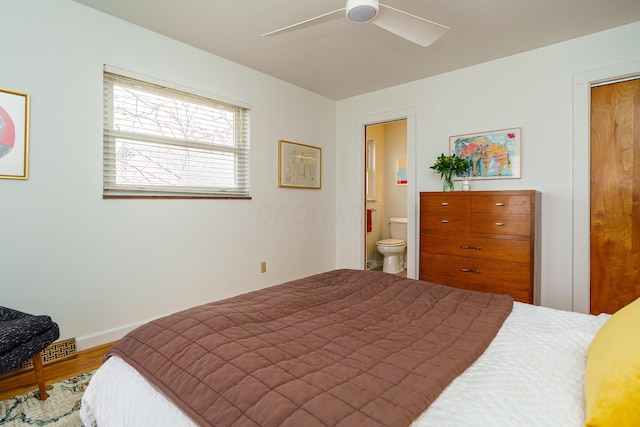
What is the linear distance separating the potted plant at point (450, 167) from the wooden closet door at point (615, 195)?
101 centimetres

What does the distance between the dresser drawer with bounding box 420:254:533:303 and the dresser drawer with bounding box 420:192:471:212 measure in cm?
44

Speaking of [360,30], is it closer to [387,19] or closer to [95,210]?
[387,19]

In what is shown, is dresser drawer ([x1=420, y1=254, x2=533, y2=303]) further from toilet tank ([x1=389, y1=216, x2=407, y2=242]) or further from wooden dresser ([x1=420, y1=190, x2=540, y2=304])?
toilet tank ([x1=389, y1=216, x2=407, y2=242])

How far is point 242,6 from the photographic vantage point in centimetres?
233

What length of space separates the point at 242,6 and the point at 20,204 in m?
1.98

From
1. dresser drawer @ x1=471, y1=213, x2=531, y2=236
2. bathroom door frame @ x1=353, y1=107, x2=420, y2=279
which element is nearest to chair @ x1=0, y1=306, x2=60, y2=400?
dresser drawer @ x1=471, y1=213, x2=531, y2=236

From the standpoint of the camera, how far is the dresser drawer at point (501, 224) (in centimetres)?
264

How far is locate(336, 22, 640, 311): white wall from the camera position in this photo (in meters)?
2.76

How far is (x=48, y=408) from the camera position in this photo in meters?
1.70

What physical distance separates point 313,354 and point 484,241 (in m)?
2.27

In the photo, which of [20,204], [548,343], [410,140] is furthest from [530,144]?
[20,204]

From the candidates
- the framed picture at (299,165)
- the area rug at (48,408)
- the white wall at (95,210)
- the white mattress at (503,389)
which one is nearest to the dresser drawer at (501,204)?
the white mattress at (503,389)

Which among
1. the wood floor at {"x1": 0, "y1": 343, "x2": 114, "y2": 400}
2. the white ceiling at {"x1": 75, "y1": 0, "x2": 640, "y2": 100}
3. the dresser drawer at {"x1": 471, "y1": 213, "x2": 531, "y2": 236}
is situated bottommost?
the wood floor at {"x1": 0, "y1": 343, "x2": 114, "y2": 400}

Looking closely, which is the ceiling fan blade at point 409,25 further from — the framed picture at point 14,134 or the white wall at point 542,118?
the framed picture at point 14,134
